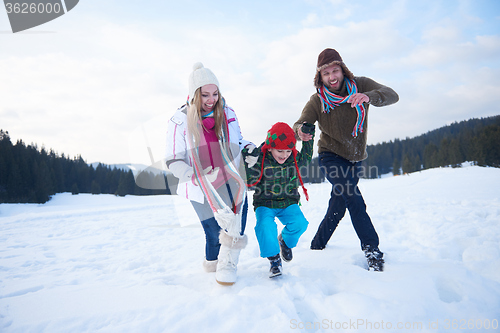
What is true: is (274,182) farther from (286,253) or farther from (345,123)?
(345,123)

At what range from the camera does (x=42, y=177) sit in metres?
33.8

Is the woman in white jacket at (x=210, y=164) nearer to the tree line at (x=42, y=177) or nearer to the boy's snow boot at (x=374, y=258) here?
the boy's snow boot at (x=374, y=258)

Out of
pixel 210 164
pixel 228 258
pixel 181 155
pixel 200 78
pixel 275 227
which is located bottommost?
pixel 228 258

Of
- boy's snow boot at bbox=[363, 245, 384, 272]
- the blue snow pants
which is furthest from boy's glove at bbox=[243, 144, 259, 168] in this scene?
boy's snow boot at bbox=[363, 245, 384, 272]

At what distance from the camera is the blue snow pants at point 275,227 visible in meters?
2.32

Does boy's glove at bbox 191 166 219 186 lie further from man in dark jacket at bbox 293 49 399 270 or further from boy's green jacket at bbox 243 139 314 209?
man in dark jacket at bbox 293 49 399 270

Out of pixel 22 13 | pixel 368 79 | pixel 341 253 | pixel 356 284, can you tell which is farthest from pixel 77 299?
pixel 22 13

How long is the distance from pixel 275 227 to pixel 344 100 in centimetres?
150

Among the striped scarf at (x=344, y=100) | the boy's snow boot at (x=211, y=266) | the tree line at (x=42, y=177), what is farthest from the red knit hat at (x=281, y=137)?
the tree line at (x=42, y=177)

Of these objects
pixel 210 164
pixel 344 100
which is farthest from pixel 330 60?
pixel 210 164

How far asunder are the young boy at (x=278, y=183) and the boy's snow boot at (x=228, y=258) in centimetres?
24

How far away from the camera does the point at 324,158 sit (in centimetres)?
286

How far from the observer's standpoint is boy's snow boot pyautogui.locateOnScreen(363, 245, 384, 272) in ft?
7.50

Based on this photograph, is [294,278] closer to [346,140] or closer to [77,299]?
[346,140]
